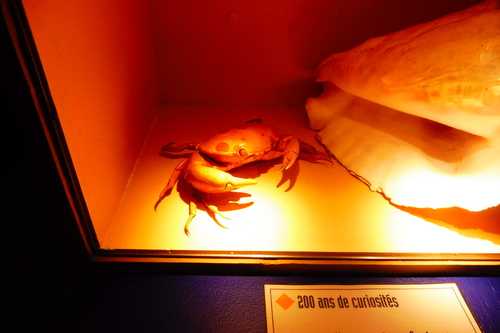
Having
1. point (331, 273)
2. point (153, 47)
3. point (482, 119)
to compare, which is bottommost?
point (331, 273)

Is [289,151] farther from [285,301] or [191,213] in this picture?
[285,301]

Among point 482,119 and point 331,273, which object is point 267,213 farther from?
point 482,119

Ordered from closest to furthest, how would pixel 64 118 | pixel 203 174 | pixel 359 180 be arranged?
pixel 64 118 → pixel 203 174 → pixel 359 180

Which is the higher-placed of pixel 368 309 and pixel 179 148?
pixel 179 148

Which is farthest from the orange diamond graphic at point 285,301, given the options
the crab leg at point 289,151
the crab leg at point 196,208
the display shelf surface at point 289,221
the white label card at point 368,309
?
the crab leg at point 289,151

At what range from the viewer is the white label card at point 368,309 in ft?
2.53

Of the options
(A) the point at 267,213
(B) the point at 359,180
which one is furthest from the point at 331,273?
(B) the point at 359,180

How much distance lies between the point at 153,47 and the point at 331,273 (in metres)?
1.22

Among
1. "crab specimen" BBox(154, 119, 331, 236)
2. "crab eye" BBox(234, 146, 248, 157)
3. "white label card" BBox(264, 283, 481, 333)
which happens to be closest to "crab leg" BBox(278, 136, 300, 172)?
"crab specimen" BBox(154, 119, 331, 236)

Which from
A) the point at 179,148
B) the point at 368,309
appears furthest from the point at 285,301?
the point at 179,148

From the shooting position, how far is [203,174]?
967 millimetres

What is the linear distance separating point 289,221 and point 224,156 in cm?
30

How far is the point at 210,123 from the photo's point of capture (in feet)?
4.85

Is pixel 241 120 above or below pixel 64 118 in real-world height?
above
